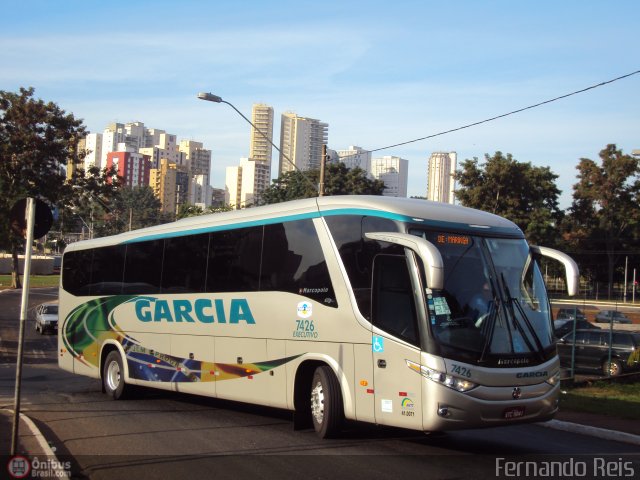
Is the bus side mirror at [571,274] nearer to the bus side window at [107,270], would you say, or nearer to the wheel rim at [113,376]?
the bus side window at [107,270]

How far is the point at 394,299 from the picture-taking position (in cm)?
887

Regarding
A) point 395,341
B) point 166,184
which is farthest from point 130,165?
point 395,341

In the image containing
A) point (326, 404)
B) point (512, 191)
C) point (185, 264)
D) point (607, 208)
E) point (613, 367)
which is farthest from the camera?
point (607, 208)

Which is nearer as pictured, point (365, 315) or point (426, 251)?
point (426, 251)

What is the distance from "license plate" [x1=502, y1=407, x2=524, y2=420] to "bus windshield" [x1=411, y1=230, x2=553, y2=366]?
524 millimetres

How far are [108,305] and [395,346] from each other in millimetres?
8848

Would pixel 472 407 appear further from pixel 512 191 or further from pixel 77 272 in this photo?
pixel 512 191

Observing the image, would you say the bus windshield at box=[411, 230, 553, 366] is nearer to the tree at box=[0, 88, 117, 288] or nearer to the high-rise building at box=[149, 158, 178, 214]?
A: the tree at box=[0, 88, 117, 288]

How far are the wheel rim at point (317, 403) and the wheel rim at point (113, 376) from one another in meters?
6.49

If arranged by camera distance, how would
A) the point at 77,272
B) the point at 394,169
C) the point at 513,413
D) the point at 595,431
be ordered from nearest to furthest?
the point at 513,413 → the point at 595,431 → the point at 77,272 → the point at 394,169

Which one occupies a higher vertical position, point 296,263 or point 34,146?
point 34,146

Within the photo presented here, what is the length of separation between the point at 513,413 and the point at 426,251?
7.51ft

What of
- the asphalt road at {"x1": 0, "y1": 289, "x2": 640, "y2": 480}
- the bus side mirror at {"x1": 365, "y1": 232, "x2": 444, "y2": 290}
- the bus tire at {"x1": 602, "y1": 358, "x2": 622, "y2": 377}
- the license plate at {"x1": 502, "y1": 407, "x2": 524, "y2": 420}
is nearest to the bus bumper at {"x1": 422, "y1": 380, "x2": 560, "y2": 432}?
the license plate at {"x1": 502, "y1": 407, "x2": 524, "y2": 420}

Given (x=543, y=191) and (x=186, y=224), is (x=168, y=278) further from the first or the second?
(x=543, y=191)
